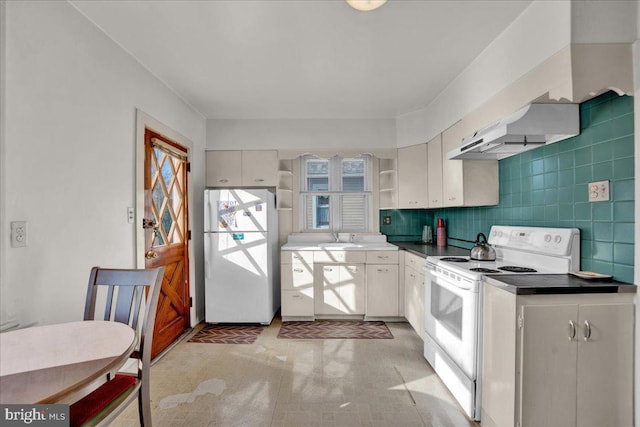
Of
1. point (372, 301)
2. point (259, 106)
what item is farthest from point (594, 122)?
point (259, 106)

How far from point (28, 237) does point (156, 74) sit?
1.81 metres

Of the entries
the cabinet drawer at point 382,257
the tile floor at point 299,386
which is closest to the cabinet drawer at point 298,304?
the tile floor at point 299,386

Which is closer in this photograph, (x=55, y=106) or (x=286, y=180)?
(x=55, y=106)

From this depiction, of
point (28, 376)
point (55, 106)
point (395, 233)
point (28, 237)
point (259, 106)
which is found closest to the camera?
point (28, 376)

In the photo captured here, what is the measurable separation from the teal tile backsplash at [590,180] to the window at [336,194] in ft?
6.32

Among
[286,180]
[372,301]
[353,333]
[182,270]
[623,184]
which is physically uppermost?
[286,180]

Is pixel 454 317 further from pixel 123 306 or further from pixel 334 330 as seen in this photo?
pixel 123 306

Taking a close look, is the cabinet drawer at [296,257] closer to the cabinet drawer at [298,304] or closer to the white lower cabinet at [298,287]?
the white lower cabinet at [298,287]

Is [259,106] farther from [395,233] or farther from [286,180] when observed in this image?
[395,233]

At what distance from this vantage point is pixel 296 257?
3705mm

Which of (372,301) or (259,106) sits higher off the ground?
(259,106)

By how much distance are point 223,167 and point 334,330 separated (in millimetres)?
2371

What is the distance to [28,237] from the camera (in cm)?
158

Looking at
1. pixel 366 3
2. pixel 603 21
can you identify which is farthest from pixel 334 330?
pixel 603 21
